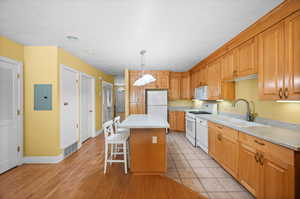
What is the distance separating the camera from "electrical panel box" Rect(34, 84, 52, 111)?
107 inches

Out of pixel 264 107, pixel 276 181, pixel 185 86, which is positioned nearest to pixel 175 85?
pixel 185 86

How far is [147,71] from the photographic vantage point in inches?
199

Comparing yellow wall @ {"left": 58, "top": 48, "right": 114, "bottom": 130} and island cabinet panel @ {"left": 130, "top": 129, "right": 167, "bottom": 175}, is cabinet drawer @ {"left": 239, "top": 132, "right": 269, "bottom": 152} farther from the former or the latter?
yellow wall @ {"left": 58, "top": 48, "right": 114, "bottom": 130}

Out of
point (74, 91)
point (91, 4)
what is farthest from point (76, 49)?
point (91, 4)

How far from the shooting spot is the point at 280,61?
5.16 ft

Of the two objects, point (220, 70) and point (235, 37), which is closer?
point (235, 37)

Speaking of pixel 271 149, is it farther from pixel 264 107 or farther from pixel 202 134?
pixel 202 134

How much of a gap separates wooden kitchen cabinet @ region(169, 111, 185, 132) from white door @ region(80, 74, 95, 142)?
A: 3012 mm

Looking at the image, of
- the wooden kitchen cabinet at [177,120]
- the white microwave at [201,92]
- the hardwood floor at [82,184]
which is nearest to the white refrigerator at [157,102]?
the wooden kitchen cabinet at [177,120]

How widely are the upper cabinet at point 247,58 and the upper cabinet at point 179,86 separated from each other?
2871mm

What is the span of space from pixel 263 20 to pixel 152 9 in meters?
1.57

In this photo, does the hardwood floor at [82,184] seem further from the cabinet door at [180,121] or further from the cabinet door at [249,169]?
the cabinet door at [180,121]

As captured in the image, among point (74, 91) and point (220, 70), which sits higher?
point (220, 70)

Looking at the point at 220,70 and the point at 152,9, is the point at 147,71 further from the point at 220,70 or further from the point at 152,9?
the point at 152,9
